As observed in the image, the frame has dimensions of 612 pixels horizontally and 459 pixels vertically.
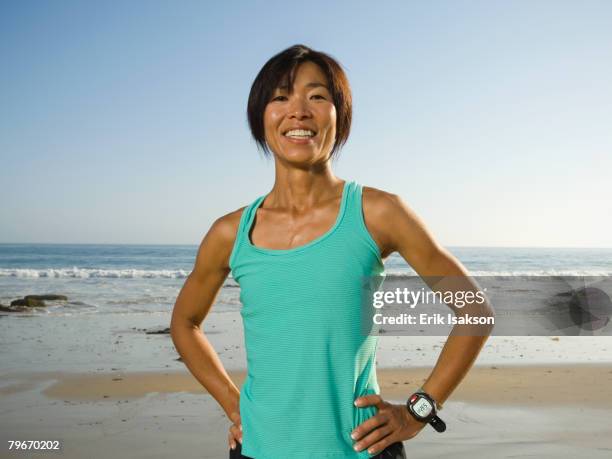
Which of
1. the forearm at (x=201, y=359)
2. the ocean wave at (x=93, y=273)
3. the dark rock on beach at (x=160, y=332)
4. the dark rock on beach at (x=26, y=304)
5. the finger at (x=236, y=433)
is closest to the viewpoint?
the finger at (x=236, y=433)

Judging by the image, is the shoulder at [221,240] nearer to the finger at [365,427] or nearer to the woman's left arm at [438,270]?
the woman's left arm at [438,270]

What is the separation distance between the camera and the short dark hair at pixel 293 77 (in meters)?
2.17

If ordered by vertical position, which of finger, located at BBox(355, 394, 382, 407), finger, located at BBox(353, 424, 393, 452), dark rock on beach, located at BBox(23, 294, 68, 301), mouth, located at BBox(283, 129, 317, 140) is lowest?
dark rock on beach, located at BBox(23, 294, 68, 301)

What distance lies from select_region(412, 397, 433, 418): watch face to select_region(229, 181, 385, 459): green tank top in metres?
0.14

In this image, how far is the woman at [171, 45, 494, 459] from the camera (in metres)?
1.93

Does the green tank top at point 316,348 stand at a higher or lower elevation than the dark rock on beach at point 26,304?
higher

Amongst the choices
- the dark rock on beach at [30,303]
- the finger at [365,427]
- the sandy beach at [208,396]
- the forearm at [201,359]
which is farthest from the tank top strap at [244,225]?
the dark rock on beach at [30,303]

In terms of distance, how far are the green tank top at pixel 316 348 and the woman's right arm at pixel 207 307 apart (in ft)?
1.07

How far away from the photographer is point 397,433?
197 cm

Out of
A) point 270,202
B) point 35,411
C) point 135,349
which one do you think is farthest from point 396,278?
point 270,202

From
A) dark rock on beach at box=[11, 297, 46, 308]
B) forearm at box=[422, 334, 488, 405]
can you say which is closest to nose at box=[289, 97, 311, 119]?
forearm at box=[422, 334, 488, 405]

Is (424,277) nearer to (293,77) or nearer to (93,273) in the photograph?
(293,77)

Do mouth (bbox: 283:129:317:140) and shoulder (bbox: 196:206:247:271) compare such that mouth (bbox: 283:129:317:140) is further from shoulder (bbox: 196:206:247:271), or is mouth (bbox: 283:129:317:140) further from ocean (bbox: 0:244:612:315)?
ocean (bbox: 0:244:612:315)

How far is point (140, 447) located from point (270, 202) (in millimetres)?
3621
